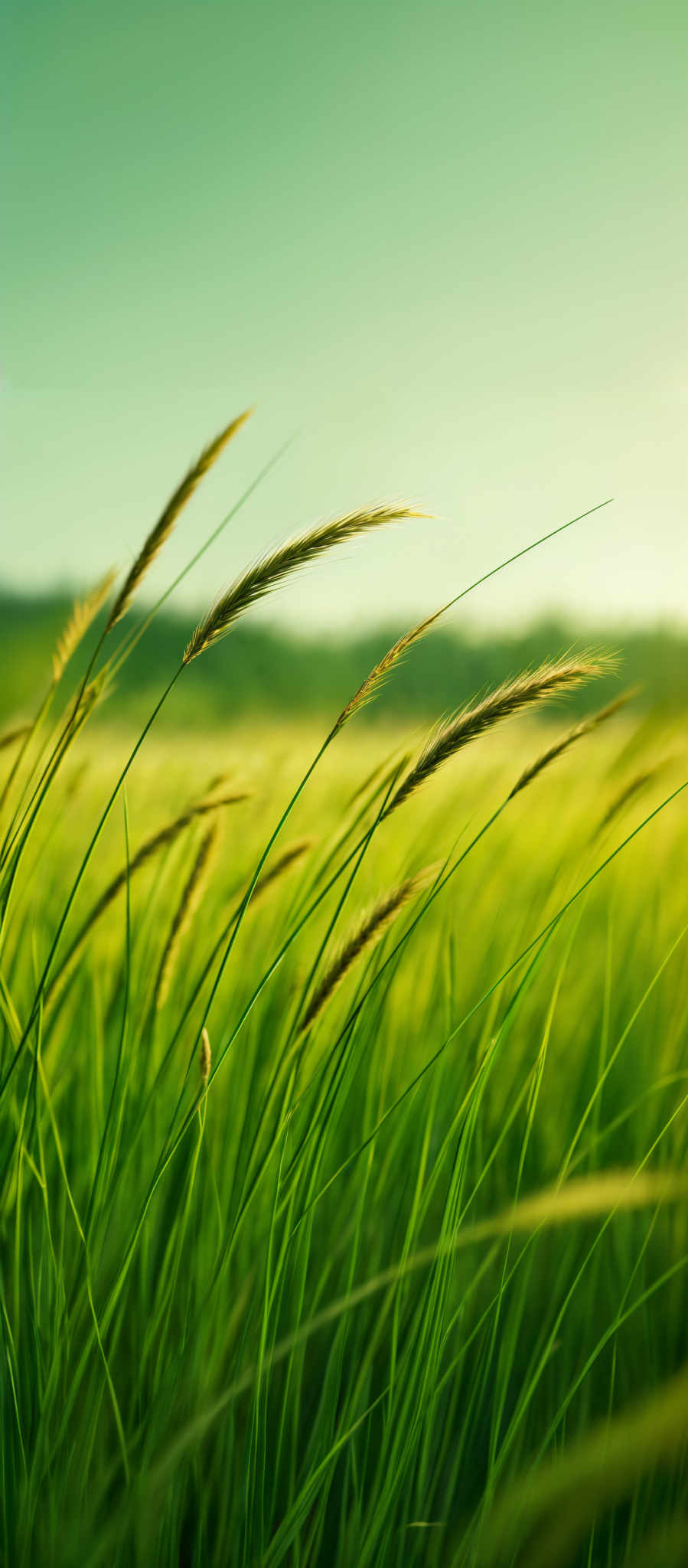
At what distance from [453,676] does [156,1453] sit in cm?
1128

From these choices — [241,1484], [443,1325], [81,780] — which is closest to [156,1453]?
[241,1484]

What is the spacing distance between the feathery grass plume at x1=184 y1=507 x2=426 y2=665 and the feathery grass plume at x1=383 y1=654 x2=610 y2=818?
11cm

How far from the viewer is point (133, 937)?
0.87 m

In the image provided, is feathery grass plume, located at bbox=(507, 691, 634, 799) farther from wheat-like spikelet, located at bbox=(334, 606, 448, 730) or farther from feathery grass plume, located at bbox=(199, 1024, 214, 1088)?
feathery grass plume, located at bbox=(199, 1024, 214, 1088)

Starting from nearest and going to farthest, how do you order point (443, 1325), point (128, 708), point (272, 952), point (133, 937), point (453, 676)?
point (443, 1325), point (133, 937), point (272, 952), point (128, 708), point (453, 676)

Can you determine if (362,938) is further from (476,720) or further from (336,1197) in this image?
(336,1197)

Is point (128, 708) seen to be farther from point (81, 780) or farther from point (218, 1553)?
point (218, 1553)

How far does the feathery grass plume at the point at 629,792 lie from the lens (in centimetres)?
71

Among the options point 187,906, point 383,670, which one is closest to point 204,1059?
point 187,906

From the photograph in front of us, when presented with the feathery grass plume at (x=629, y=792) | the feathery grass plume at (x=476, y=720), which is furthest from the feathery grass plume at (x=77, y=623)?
the feathery grass plume at (x=629, y=792)

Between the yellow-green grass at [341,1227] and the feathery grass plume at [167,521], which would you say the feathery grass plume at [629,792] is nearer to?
the yellow-green grass at [341,1227]

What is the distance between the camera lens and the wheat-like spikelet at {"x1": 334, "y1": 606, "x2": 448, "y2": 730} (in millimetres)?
514

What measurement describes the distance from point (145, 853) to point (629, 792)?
356mm

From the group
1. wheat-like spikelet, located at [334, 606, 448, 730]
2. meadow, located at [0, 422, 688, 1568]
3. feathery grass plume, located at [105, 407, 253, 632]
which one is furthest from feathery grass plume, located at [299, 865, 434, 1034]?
feathery grass plume, located at [105, 407, 253, 632]
